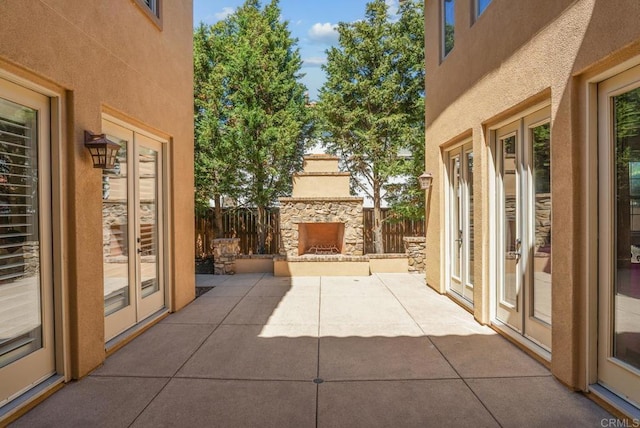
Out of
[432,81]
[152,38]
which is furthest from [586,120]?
[152,38]

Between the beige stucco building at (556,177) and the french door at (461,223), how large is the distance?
44 mm

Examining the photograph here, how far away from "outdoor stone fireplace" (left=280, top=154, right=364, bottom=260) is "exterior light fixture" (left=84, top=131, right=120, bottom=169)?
5.48m

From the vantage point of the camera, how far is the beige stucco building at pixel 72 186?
8.83 feet

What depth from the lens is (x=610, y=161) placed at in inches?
107

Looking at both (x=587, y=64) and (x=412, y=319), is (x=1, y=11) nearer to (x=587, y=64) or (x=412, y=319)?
(x=587, y=64)

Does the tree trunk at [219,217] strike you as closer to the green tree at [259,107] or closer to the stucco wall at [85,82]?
the green tree at [259,107]

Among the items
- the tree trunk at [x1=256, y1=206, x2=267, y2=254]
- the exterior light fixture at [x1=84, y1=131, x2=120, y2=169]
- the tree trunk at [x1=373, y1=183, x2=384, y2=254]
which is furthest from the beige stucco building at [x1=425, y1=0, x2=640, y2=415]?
the tree trunk at [x1=256, y1=206, x2=267, y2=254]

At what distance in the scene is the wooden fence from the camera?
9.91 metres

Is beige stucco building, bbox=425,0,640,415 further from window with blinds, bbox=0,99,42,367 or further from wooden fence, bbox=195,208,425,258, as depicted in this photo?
wooden fence, bbox=195,208,425,258

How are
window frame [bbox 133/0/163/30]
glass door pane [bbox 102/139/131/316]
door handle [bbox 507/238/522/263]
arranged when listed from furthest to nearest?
window frame [bbox 133/0/163/30], door handle [bbox 507/238/522/263], glass door pane [bbox 102/139/131/316]

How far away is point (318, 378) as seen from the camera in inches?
126

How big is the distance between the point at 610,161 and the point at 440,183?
3.63 m

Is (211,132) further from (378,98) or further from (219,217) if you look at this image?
→ (378,98)

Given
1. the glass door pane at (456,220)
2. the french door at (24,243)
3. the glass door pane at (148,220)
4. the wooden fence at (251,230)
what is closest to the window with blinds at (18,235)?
A: the french door at (24,243)
